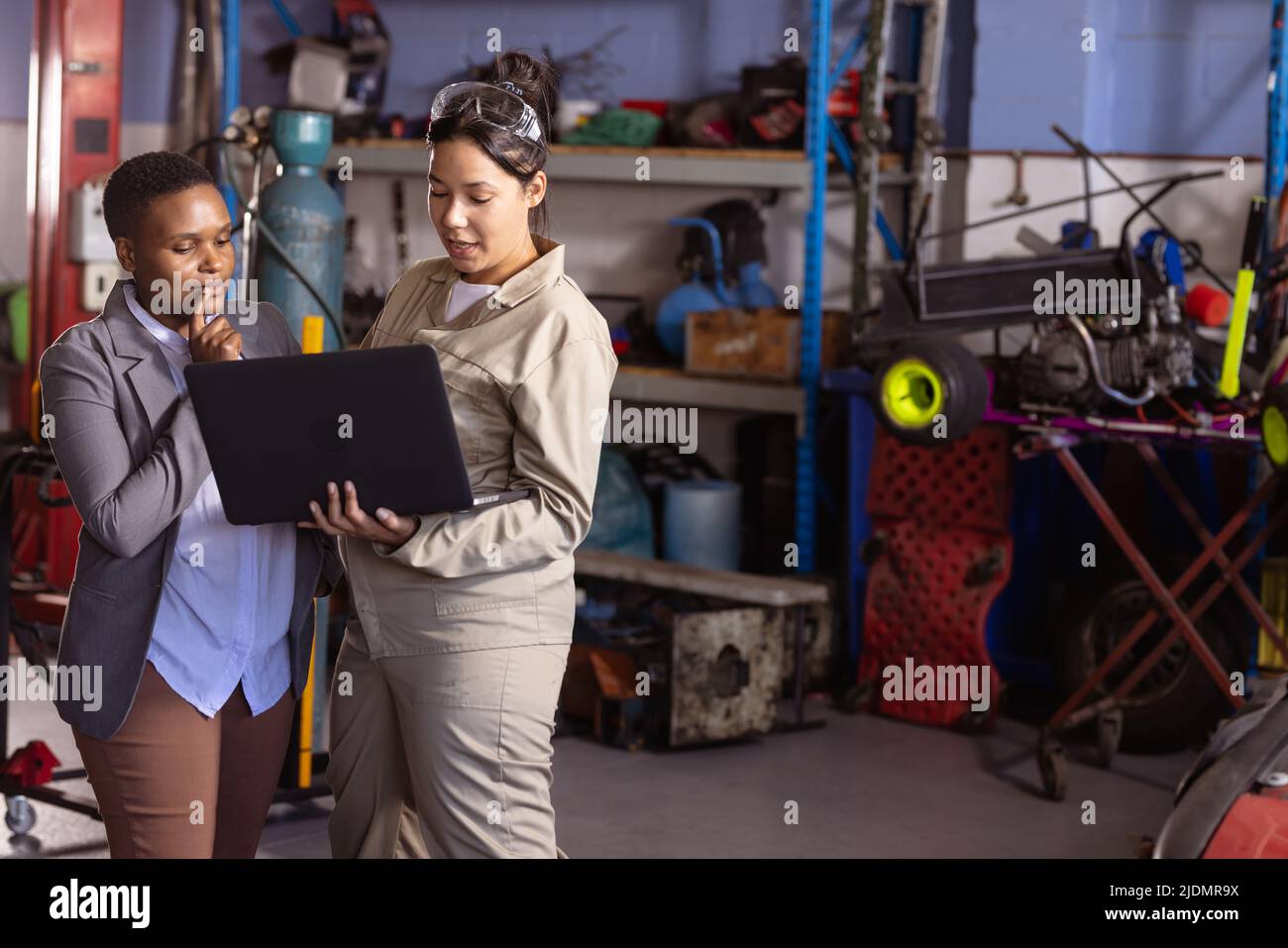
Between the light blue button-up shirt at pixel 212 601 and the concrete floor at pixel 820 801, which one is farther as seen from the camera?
the concrete floor at pixel 820 801

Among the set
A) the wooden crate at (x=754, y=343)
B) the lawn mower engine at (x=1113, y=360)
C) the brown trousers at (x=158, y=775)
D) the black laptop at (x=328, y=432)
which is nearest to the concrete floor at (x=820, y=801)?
the lawn mower engine at (x=1113, y=360)

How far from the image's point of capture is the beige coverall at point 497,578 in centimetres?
212

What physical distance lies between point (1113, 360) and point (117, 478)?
304 centimetres

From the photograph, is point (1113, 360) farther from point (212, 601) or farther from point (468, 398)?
point (212, 601)

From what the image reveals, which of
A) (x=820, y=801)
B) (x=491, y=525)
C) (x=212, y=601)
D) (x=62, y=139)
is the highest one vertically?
(x=62, y=139)

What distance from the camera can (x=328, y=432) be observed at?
204 cm

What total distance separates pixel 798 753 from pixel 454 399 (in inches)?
115

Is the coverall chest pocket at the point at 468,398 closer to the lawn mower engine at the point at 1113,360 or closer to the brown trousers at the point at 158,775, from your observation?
the brown trousers at the point at 158,775

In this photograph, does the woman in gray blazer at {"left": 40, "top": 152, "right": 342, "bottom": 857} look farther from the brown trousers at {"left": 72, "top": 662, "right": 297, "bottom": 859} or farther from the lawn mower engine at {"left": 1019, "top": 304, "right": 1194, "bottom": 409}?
the lawn mower engine at {"left": 1019, "top": 304, "right": 1194, "bottom": 409}

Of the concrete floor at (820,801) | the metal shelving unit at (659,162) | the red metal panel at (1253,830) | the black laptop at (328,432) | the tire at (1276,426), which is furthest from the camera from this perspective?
the metal shelving unit at (659,162)

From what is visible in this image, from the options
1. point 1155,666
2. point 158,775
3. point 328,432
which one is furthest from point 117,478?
point 1155,666

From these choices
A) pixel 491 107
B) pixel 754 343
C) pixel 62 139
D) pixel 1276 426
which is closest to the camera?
pixel 491 107

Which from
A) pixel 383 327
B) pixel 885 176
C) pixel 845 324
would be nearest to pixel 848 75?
pixel 885 176

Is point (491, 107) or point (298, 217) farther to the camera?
point (298, 217)
